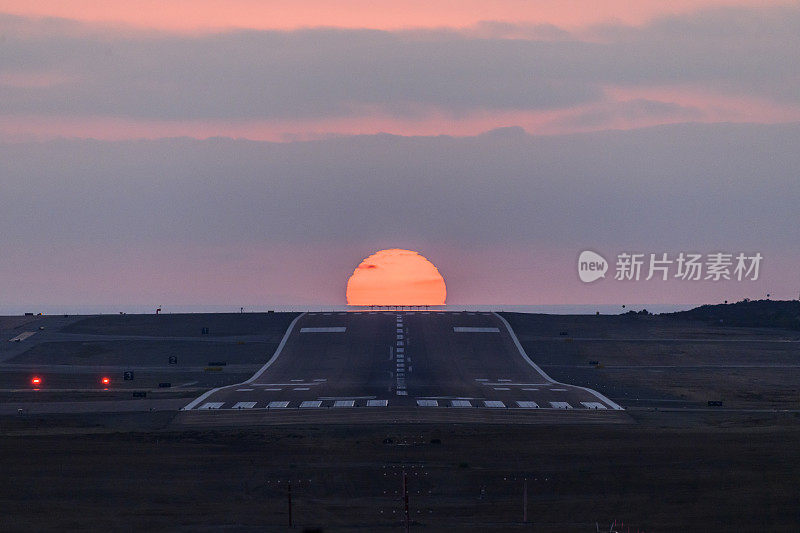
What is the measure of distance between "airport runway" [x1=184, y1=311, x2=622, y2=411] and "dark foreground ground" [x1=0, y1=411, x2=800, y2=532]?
11217 mm

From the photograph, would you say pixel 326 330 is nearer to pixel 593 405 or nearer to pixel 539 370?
pixel 539 370

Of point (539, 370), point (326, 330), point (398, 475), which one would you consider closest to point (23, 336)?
point (326, 330)

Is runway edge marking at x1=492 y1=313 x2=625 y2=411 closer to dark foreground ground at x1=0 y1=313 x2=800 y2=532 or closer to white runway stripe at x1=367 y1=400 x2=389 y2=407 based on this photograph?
dark foreground ground at x1=0 y1=313 x2=800 y2=532

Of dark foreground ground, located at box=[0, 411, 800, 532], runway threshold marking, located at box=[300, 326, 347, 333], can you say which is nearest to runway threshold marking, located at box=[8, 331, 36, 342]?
runway threshold marking, located at box=[300, 326, 347, 333]

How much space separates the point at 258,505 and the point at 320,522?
5.71 meters

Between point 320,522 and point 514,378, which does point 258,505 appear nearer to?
point 320,522

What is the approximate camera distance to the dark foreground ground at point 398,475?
52.7 m

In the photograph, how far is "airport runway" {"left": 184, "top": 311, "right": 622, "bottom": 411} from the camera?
93.8 meters

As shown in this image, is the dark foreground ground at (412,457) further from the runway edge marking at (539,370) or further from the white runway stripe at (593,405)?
the white runway stripe at (593,405)

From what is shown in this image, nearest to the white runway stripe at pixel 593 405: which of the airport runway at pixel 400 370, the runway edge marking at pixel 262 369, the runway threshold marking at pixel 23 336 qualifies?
the airport runway at pixel 400 370

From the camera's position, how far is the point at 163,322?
492ft

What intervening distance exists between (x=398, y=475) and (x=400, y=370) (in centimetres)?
4955

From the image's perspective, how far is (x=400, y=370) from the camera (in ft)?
369

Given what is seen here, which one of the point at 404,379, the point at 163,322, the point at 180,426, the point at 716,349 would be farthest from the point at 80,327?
the point at 716,349
